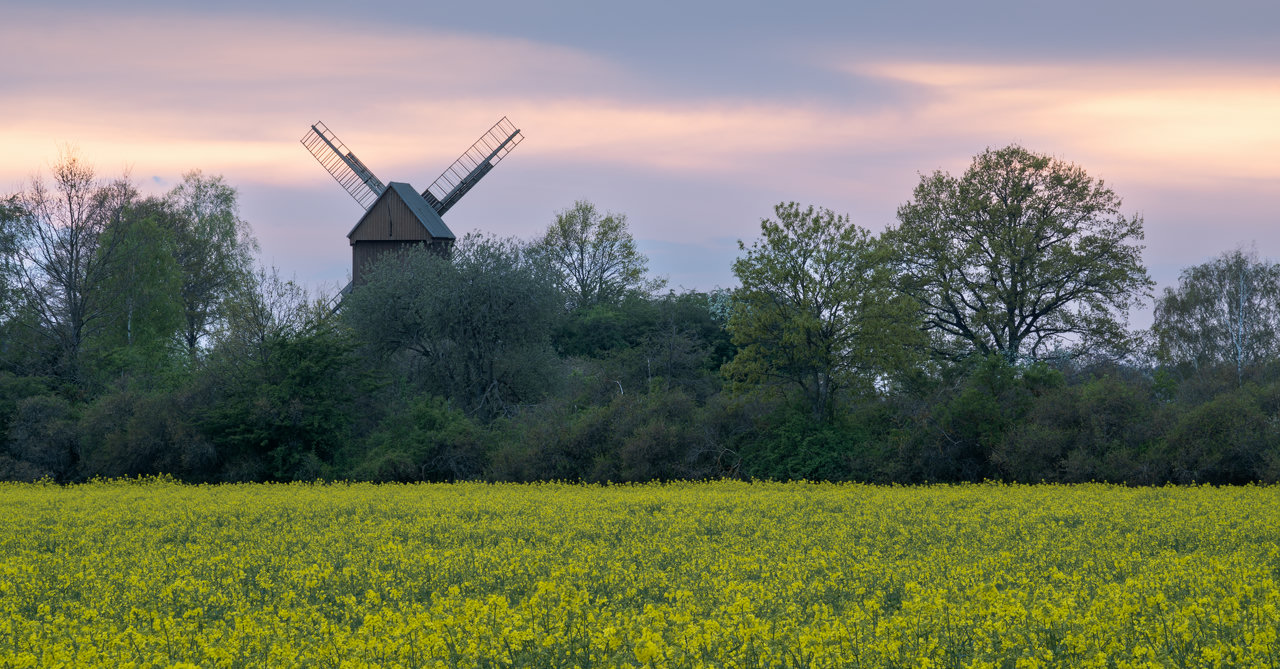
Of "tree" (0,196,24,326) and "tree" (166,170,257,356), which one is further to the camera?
"tree" (166,170,257,356)

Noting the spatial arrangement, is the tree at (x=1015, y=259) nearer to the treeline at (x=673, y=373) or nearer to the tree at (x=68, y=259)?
the treeline at (x=673, y=373)

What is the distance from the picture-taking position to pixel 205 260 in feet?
209

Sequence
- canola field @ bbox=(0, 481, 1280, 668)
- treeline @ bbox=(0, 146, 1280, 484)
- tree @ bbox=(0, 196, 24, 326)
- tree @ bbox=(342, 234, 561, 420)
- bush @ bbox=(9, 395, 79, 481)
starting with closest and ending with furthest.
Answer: canola field @ bbox=(0, 481, 1280, 668) < treeline @ bbox=(0, 146, 1280, 484) < bush @ bbox=(9, 395, 79, 481) < tree @ bbox=(342, 234, 561, 420) < tree @ bbox=(0, 196, 24, 326)

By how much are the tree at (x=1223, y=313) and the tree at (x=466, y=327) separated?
115ft

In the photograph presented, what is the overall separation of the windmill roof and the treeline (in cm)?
633

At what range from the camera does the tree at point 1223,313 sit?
5641 centimetres

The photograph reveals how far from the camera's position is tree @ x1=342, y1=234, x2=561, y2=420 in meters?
38.4

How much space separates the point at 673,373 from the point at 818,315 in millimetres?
11903

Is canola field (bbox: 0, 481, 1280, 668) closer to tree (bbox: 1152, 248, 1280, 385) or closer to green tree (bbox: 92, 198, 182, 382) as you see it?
green tree (bbox: 92, 198, 182, 382)

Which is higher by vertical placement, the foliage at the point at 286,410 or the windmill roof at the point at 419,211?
the windmill roof at the point at 419,211

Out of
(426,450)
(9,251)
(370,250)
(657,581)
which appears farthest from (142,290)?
(657,581)

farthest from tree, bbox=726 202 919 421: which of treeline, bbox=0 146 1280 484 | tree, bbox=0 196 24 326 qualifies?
tree, bbox=0 196 24 326

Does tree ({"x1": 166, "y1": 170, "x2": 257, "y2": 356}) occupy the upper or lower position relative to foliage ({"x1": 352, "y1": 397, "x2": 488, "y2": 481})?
upper

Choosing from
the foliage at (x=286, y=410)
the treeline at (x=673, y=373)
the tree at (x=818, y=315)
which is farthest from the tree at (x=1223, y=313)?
the foliage at (x=286, y=410)
